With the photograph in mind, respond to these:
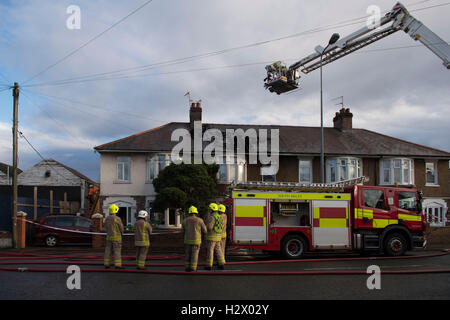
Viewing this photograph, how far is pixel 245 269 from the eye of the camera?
1157cm

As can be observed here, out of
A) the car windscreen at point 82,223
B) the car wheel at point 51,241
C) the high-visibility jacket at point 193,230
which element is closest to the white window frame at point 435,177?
the car windscreen at point 82,223

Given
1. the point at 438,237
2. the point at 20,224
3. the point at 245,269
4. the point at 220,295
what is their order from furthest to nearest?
the point at 438,237
the point at 20,224
the point at 245,269
the point at 220,295

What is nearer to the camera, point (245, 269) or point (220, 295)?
point (220, 295)

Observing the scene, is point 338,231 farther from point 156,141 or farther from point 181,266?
point 156,141

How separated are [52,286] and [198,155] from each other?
706 inches

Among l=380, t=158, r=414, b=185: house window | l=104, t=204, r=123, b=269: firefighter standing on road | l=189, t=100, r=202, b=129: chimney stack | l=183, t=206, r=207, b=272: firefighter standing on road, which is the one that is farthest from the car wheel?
l=380, t=158, r=414, b=185: house window

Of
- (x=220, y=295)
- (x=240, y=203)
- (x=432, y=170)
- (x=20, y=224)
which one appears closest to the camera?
(x=220, y=295)

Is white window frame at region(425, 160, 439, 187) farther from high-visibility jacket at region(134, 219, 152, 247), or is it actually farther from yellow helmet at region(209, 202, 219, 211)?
high-visibility jacket at region(134, 219, 152, 247)

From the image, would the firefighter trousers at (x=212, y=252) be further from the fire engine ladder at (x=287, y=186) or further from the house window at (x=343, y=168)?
the house window at (x=343, y=168)

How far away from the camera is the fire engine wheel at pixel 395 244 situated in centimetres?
1516

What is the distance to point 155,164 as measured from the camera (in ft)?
87.3

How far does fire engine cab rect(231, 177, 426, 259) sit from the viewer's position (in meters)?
14.4

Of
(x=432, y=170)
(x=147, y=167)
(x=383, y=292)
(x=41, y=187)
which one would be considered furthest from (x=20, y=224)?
(x=432, y=170)

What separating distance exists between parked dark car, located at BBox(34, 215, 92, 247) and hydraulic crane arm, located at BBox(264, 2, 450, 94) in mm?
10527
